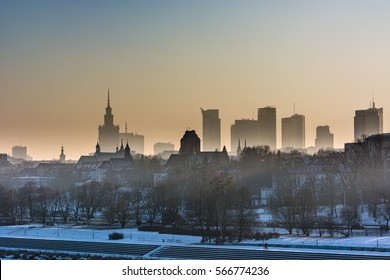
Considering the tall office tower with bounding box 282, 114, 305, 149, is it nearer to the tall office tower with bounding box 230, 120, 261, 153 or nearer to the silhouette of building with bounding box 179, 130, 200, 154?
the tall office tower with bounding box 230, 120, 261, 153

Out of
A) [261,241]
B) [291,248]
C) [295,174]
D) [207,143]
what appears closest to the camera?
[291,248]

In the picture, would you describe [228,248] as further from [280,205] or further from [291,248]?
[280,205]

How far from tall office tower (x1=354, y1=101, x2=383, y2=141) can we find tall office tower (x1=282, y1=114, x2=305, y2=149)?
254 cm

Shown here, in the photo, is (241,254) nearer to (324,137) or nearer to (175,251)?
(175,251)

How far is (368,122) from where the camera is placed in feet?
97.6

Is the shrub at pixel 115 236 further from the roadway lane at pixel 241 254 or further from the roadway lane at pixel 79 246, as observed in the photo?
the roadway lane at pixel 241 254

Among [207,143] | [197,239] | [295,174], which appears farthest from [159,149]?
[197,239]

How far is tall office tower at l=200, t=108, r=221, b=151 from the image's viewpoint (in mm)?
28281

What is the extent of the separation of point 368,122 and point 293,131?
3.90 meters

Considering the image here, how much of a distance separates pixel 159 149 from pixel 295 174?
25.0 meters

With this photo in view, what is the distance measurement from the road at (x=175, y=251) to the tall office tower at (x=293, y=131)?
13.1 m

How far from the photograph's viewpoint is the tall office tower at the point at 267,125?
95.5ft

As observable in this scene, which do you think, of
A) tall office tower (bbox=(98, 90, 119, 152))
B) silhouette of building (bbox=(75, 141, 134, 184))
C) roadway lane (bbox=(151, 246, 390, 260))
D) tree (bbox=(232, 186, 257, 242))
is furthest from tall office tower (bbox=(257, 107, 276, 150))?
roadway lane (bbox=(151, 246, 390, 260))

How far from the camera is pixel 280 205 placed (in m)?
21.1
